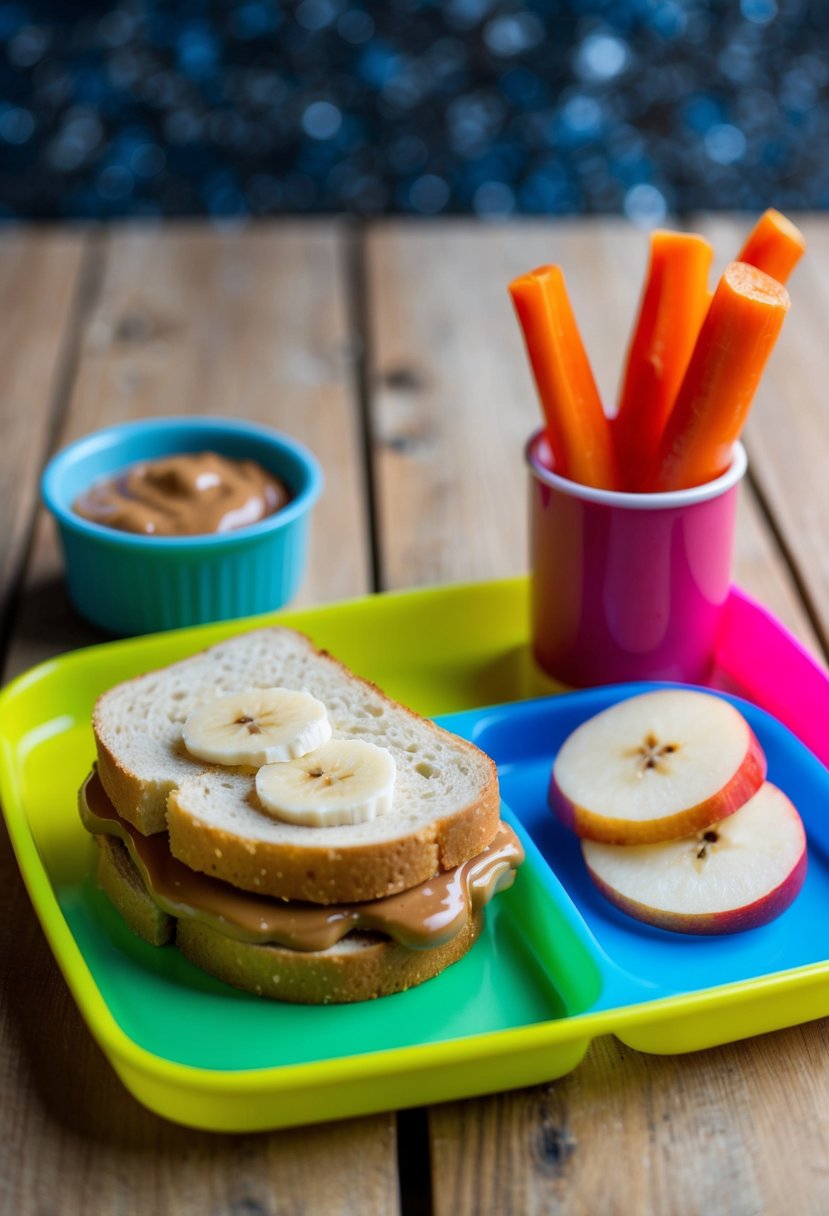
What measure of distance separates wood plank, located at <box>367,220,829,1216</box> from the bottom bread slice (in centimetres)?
12

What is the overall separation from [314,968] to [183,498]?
0.75m

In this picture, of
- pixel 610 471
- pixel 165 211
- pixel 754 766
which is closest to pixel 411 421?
pixel 610 471

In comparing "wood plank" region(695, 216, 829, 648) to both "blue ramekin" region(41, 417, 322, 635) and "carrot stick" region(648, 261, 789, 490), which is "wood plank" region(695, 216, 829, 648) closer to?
"carrot stick" region(648, 261, 789, 490)

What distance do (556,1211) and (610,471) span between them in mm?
761

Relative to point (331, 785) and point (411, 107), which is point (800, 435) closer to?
point (331, 785)

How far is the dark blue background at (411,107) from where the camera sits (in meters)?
3.49

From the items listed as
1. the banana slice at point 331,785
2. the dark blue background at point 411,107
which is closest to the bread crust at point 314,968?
the banana slice at point 331,785

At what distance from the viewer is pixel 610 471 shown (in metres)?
1.44

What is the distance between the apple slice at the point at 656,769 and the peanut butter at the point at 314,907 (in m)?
0.13

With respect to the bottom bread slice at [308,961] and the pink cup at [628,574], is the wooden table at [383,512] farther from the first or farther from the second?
the pink cup at [628,574]

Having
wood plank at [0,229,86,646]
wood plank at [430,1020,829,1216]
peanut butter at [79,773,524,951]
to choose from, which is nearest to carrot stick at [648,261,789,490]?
peanut butter at [79,773,524,951]

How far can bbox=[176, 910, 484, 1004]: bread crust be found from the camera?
1.06 meters

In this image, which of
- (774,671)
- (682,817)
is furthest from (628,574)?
(682,817)

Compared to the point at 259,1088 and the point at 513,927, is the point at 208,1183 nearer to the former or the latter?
the point at 259,1088
